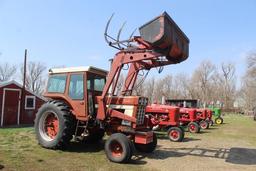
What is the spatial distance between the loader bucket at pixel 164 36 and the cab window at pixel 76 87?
2.47 meters

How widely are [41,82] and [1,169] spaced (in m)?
72.8

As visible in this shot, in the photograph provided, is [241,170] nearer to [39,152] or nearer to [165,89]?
[39,152]

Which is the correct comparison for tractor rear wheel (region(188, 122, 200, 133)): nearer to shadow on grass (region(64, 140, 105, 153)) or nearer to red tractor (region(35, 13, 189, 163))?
shadow on grass (region(64, 140, 105, 153))

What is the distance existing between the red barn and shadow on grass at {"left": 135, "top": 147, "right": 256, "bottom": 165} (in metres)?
11.7

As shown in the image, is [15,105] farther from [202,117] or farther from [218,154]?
[218,154]

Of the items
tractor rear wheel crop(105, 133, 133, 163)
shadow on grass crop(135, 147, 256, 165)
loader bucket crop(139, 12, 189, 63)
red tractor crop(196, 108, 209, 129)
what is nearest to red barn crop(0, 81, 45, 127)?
red tractor crop(196, 108, 209, 129)

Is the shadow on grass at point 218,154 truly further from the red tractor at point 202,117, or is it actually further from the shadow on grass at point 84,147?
the red tractor at point 202,117

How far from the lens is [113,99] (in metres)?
9.14

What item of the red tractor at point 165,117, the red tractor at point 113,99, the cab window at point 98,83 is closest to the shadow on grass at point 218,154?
the red tractor at point 113,99

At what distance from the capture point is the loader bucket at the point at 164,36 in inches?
303

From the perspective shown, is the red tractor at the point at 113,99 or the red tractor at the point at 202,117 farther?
the red tractor at the point at 202,117

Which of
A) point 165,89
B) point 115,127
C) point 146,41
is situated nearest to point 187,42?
point 146,41

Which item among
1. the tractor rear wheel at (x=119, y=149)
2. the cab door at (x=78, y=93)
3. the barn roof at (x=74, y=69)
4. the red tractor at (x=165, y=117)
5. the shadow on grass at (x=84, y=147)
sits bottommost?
the shadow on grass at (x=84, y=147)

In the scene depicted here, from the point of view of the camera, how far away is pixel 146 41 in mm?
8008
